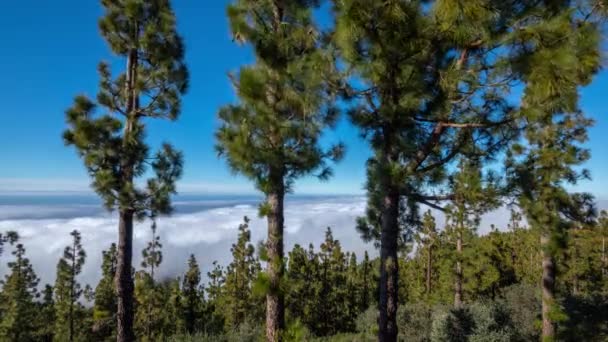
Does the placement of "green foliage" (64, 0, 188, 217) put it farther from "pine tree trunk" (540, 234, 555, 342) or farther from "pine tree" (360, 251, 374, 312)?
"pine tree" (360, 251, 374, 312)

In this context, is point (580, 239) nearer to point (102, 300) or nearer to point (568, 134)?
point (568, 134)

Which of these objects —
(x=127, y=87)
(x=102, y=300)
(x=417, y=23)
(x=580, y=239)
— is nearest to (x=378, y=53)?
(x=417, y=23)

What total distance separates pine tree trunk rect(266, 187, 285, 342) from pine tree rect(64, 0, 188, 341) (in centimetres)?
496

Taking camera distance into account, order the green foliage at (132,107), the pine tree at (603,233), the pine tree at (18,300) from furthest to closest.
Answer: the pine tree at (603,233), the pine tree at (18,300), the green foliage at (132,107)

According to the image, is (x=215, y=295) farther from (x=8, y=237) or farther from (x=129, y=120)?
(x=129, y=120)

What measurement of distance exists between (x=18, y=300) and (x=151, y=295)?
8.43 m

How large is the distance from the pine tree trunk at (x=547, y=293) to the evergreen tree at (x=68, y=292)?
23.9 metres

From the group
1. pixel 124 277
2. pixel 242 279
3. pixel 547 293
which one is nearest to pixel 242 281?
pixel 242 279

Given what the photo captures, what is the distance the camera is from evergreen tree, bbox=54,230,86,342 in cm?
2320

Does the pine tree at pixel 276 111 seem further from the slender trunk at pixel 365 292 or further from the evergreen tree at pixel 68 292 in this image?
the evergreen tree at pixel 68 292

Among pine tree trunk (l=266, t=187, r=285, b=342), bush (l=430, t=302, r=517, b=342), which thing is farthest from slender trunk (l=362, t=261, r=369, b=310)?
pine tree trunk (l=266, t=187, r=285, b=342)

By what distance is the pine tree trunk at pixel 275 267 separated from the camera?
18.4 feet

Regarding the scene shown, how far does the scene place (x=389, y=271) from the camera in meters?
6.11

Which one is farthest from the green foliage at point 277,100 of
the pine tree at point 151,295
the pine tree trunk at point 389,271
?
the pine tree at point 151,295
